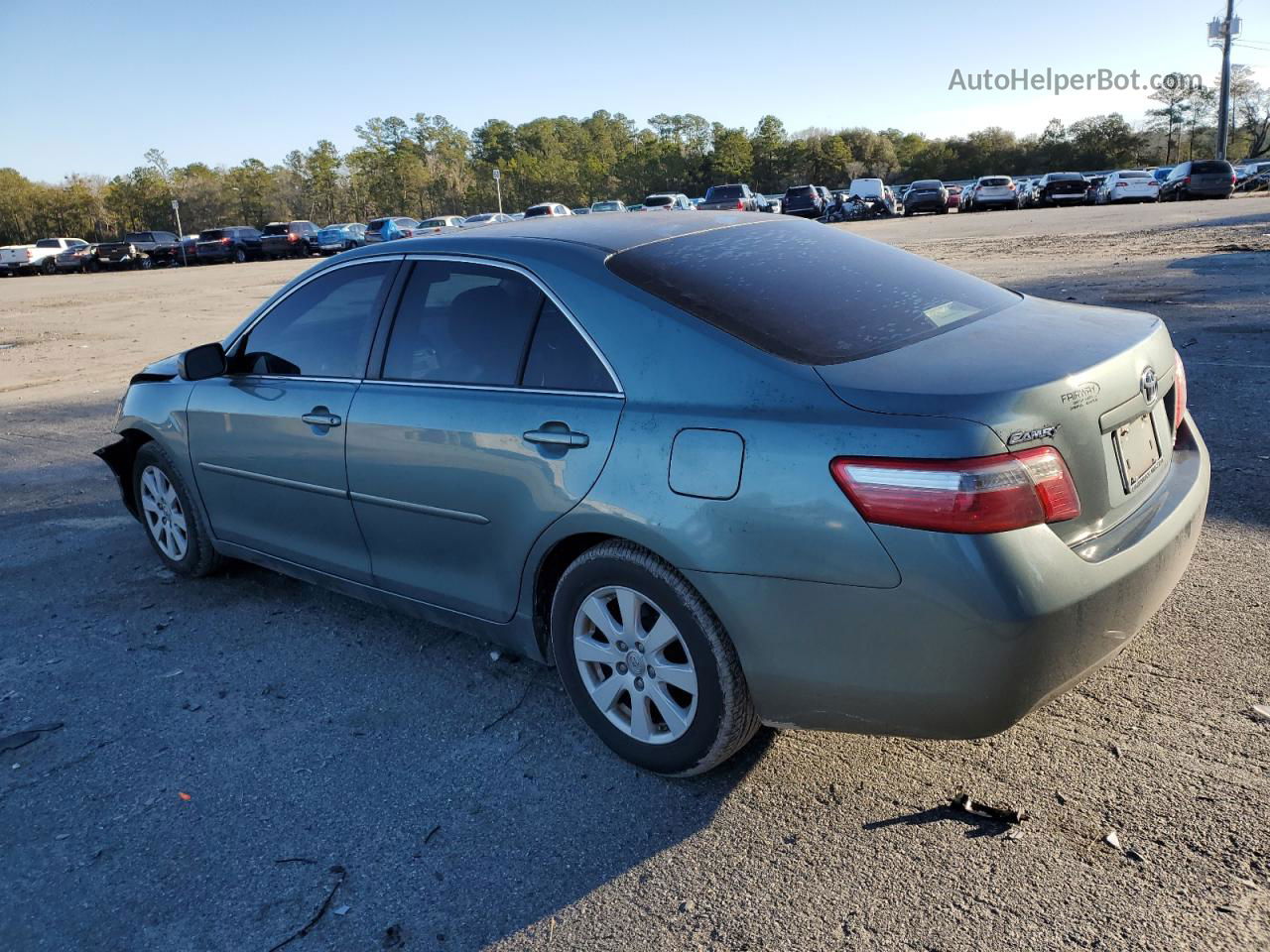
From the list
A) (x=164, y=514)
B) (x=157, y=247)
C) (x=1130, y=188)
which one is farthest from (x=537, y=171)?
(x=164, y=514)

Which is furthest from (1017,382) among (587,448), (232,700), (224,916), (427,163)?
(427,163)

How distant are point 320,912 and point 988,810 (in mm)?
1837

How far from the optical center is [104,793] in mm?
3119

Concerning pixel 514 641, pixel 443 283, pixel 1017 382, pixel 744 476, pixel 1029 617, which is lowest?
pixel 514 641

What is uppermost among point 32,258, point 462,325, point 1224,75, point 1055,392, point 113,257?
point 1224,75

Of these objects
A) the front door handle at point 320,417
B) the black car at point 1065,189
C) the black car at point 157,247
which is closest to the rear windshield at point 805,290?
the front door handle at point 320,417

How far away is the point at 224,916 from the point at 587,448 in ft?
5.25

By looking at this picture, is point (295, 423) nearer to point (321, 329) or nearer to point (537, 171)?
point (321, 329)

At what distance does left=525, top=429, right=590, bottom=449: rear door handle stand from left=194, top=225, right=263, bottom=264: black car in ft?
159

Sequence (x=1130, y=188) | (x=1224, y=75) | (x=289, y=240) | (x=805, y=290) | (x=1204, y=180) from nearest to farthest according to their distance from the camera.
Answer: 1. (x=805, y=290)
2. (x=1204, y=180)
3. (x=1130, y=188)
4. (x=289, y=240)
5. (x=1224, y=75)

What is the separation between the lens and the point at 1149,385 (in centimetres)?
288

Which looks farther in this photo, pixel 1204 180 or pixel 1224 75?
pixel 1224 75

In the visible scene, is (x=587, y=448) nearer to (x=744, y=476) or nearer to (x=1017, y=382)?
(x=744, y=476)

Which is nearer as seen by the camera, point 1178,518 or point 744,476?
point 744,476
